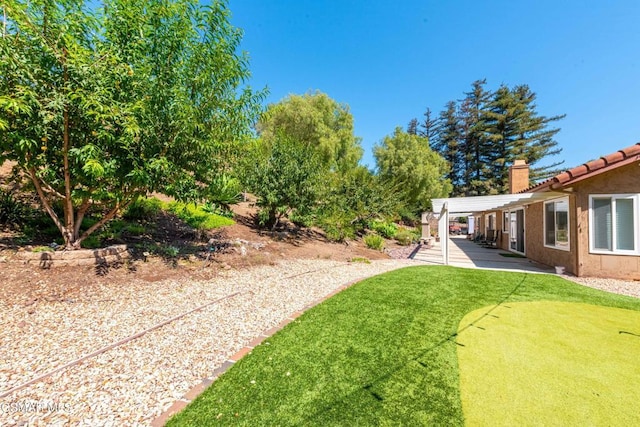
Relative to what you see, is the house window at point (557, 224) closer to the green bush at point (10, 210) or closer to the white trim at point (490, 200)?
the white trim at point (490, 200)

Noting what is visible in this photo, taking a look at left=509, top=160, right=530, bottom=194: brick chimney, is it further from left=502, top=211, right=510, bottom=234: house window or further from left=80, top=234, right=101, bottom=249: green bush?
left=80, top=234, right=101, bottom=249: green bush

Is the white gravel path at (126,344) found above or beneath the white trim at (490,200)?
beneath

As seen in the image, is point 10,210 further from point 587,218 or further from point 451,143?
point 451,143

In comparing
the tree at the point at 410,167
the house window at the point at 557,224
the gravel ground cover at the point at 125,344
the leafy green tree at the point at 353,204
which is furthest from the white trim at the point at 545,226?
the tree at the point at 410,167

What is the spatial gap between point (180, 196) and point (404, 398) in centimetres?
543

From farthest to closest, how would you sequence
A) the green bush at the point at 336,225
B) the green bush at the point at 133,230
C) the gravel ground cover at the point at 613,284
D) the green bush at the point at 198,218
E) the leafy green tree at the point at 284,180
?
the green bush at the point at 336,225 → the leafy green tree at the point at 284,180 → the green bush at the point at 198,218 → the green bush at the point at 133,230 → the gravel ground cover at the point at 613,284

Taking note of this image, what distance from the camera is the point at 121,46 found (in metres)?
4.81

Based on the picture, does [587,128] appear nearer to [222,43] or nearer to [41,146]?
[222,43]

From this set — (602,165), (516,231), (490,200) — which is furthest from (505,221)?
(602,165)

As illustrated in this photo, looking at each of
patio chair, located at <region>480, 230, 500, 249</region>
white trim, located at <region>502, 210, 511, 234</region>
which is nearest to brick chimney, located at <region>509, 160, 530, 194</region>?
white trim, located at <region>502, 210, 511, 234</region>

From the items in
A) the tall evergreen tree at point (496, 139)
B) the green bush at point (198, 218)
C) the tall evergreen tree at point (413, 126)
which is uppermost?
the tall evergreen tree at point (413, 126)

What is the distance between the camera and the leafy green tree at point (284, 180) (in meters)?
10.8

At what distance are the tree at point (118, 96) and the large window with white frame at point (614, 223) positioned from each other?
9.82 meters

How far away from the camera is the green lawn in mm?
2199
